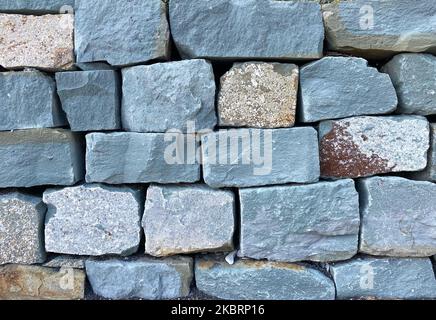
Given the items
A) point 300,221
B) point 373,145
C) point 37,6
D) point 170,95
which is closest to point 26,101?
point 37,6

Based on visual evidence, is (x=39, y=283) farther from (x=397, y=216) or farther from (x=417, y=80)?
(x=417, y=80)

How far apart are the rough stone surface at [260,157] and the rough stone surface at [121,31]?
0.50m

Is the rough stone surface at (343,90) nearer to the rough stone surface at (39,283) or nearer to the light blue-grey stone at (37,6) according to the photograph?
the light blue-grey stone at (37,6)

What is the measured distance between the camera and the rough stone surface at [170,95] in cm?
173

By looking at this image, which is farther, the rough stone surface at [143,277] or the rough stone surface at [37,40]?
the rough stone surface at [143,277]

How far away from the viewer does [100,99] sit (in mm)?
1774

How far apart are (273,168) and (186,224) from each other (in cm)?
52

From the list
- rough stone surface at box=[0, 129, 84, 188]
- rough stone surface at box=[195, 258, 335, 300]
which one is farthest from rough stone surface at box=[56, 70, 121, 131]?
rough stone surface at box=[195, 258, 335, 300]

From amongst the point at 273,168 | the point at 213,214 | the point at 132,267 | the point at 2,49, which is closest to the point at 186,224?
the point at 213,214

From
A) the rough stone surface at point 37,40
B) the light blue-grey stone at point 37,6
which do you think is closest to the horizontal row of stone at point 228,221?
the rough stone surface at point 37,40

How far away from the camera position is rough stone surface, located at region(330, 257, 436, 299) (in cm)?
187

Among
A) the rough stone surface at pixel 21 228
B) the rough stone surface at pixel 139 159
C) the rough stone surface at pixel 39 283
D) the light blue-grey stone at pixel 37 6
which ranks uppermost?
the light blue-grey stone at pixel 37 6

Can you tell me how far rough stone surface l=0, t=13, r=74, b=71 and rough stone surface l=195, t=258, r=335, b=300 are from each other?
129 centimetres
